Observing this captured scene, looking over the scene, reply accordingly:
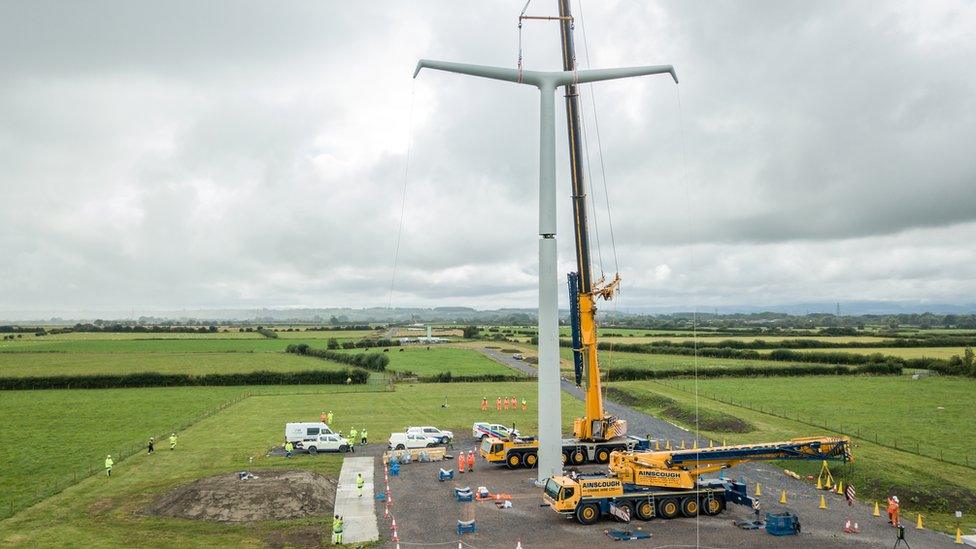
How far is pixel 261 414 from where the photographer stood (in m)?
57.4

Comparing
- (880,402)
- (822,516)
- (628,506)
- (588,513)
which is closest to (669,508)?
(628,506)

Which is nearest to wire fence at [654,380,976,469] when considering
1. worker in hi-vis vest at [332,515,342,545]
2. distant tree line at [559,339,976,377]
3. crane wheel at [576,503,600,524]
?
distant tree line at [559,339,976,377]

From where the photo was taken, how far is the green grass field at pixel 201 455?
2509 cm

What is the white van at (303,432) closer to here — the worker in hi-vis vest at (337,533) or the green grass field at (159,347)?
the worker in hi-vis vest at (337,533)

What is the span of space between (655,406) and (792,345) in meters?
70.4

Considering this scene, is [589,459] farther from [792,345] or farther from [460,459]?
[792,345]

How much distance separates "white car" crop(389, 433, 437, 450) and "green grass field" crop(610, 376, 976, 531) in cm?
2078

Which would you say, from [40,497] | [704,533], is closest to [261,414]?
[40,497]

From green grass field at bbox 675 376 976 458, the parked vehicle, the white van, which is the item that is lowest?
green grass field at bbox 675 376 976 458

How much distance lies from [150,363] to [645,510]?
94896mm

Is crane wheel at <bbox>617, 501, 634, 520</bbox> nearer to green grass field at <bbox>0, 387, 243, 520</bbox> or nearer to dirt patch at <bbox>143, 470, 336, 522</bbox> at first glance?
dirt patch at <bbox>143, 470, 336, 522</bbox>

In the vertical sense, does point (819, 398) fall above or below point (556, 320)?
below

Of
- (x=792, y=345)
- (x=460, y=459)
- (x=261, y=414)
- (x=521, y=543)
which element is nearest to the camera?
(x=521, y=543)

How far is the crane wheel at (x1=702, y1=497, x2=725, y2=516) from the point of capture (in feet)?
91.1
